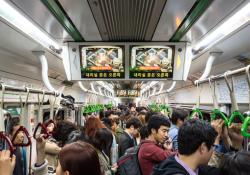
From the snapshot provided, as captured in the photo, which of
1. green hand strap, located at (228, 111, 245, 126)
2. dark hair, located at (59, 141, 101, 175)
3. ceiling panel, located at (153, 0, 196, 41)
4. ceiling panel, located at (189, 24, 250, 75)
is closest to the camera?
dark hair, located at (59, 141, 101, 175)

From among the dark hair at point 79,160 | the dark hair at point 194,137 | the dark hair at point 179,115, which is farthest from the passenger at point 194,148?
the dark hair at point 179,115

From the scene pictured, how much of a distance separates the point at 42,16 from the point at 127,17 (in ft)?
3.08

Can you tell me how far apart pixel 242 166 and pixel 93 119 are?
10.7 feet

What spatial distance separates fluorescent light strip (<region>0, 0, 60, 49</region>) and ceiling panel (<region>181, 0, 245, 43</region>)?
76.6 inches

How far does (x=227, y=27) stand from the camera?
3.81m

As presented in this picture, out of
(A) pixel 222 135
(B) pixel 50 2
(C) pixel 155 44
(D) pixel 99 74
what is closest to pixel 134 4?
(B) pixel 50 2

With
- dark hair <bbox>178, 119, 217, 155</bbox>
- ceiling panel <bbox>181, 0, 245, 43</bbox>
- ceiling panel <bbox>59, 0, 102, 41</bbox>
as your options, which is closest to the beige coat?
ceiling panel <bbox>59, 0, 102, 41</bbox>

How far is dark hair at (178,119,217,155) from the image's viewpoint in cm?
214

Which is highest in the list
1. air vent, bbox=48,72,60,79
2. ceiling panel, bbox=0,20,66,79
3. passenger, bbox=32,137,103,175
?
ceiling panel, bbox=0,20,66,79

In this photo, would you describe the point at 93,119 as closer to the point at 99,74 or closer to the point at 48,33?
the point at 99,74

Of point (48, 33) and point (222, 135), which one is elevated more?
point (48, 33)

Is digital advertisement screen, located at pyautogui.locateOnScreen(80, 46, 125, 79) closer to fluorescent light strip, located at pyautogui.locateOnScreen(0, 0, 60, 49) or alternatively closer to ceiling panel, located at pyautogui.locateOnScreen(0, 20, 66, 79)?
fluorescent light strip, located at pyautogui.locateOnScreen(0, 0, 60, 49)

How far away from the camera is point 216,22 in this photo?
3.68 m

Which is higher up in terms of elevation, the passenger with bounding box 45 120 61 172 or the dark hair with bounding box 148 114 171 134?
the dark hair with bounding box 148 114 171 134
